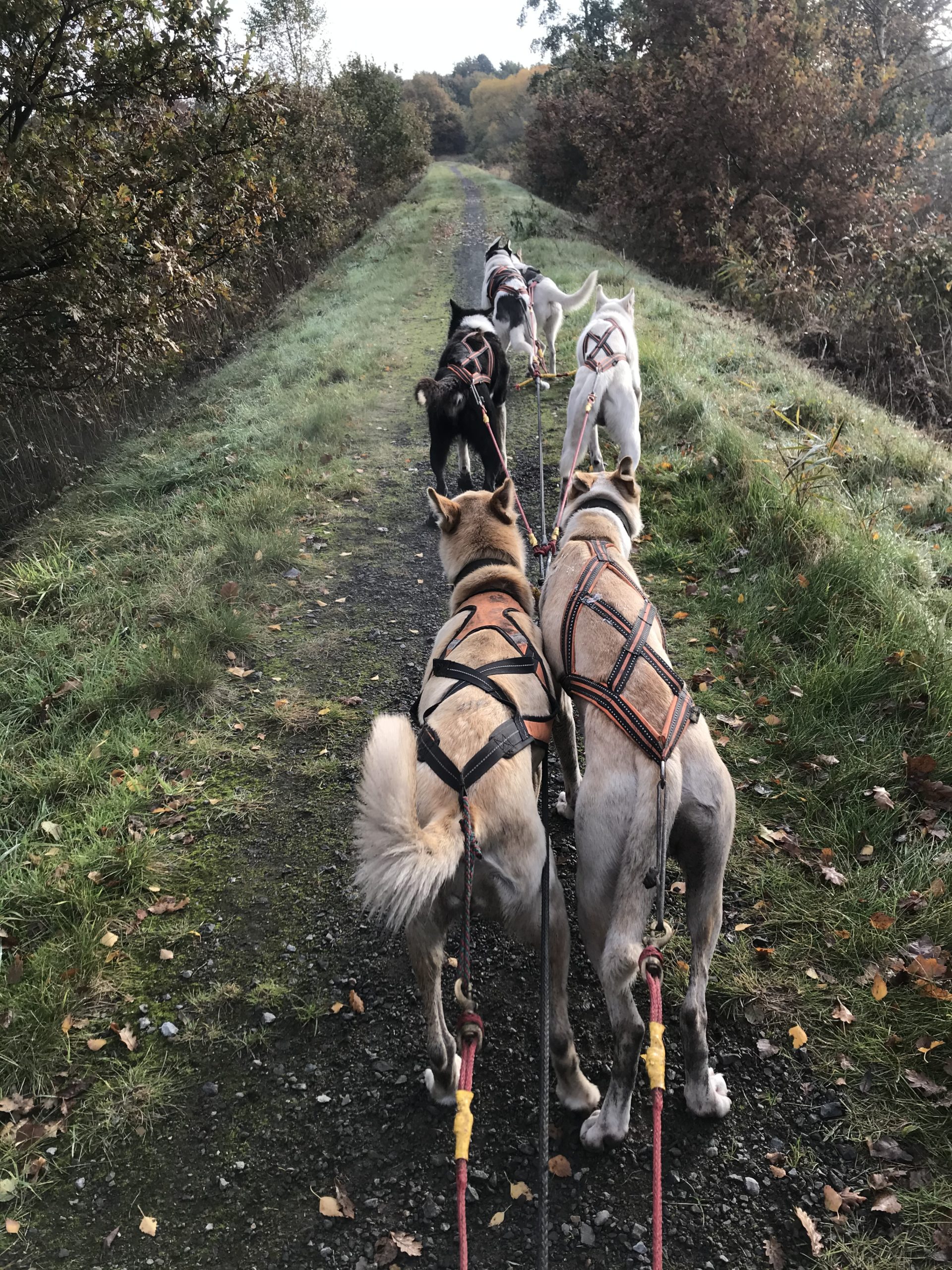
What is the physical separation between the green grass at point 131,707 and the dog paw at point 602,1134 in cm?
146

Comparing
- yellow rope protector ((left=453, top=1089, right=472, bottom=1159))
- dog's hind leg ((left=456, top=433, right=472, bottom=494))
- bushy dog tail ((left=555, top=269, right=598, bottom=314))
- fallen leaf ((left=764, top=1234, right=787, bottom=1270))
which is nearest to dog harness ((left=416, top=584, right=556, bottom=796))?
yellow rope protector ((left=453, top=1089, right=472, bottom=1159))

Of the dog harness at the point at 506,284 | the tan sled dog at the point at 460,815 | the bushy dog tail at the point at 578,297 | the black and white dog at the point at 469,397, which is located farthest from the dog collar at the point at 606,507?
the bushy dog tail at the point at 578,297

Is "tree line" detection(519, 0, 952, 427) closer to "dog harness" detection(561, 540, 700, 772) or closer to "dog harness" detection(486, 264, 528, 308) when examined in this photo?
"dog harness" detection(486, 264, 528, 308)

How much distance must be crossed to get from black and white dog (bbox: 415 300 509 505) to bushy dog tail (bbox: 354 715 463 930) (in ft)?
14.4

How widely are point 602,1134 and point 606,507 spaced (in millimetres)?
2988

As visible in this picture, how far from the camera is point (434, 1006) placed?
241 cm

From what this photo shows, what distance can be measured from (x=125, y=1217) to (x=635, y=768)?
2282 mm

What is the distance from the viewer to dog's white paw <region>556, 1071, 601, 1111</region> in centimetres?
249

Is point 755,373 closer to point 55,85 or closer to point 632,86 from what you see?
point 55,85

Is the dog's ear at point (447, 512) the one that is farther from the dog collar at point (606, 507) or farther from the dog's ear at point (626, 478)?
the dog's ear at point (626, 478)

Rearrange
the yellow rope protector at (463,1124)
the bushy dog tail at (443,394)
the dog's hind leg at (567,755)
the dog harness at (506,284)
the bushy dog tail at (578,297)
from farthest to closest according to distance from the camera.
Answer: the bushy dog tail at (578,297), the dog harness at (506,284), the bushy dog tail at (443,394), the dog's hind leg at (567,755), the yellow rope protector at (463,1124)

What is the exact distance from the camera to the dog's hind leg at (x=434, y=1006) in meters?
2.29

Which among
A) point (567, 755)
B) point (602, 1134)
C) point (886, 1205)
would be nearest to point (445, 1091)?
point (602, 1134)

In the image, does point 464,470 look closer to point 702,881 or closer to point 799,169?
point 702,881
